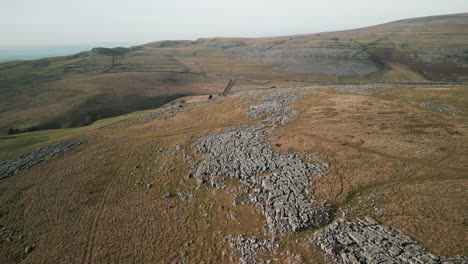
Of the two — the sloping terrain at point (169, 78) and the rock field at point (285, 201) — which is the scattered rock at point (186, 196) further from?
the sloping terrain at point (169, 78)

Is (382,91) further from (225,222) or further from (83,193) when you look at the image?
(83,193)

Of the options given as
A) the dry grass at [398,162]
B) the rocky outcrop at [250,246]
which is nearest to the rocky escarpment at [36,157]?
the rocky outcrop at [250,246]

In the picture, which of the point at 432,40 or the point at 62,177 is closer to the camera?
the point at 62,177

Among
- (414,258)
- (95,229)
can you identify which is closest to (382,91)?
(414,258)

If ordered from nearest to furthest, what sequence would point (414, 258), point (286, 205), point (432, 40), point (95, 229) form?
point (414, 258) < point (286, 205) < point (95, 229) < point (432, 40)

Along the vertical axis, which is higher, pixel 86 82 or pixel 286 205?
pixel 86 82
